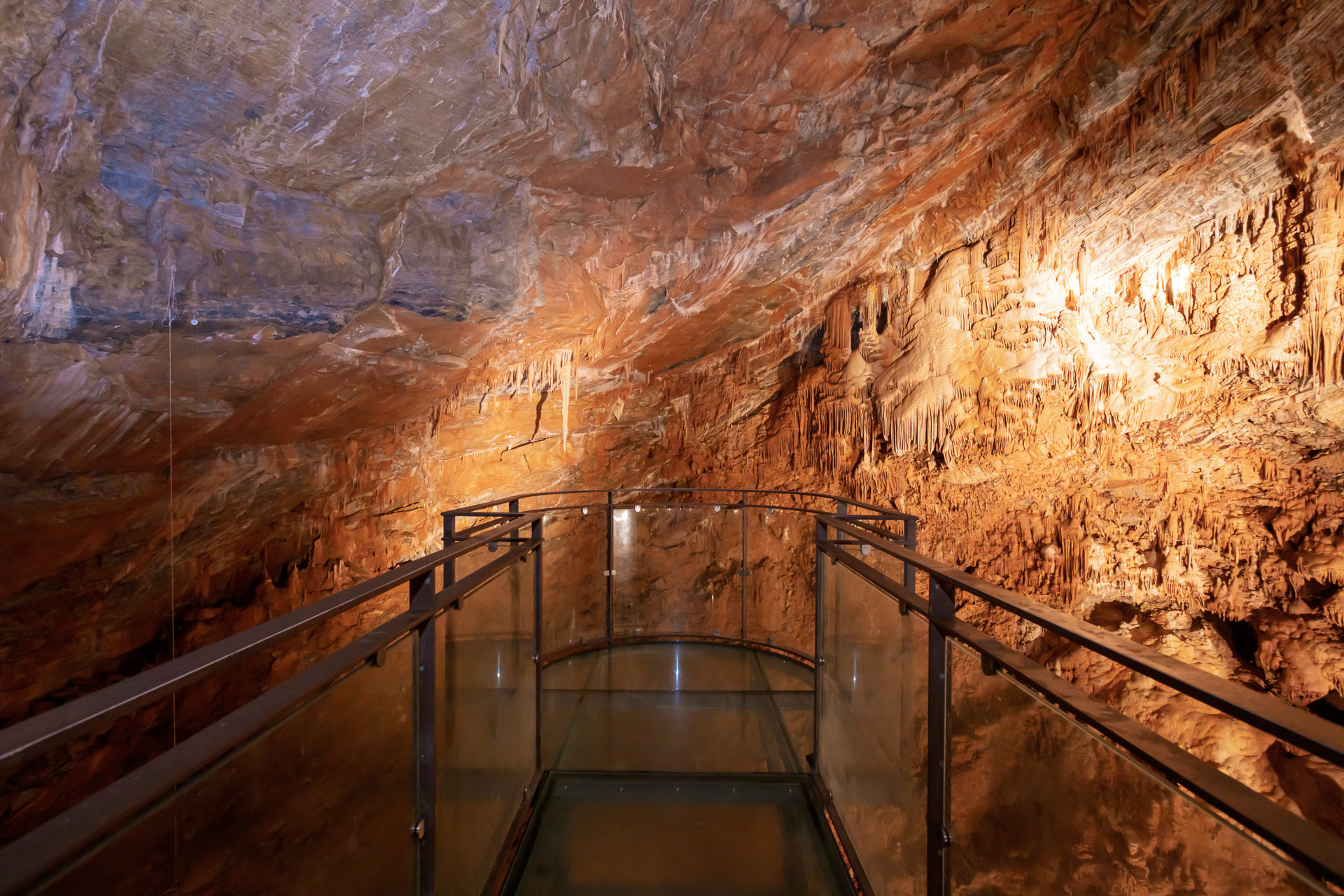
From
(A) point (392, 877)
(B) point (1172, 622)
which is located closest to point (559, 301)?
(A) point (392, 877)

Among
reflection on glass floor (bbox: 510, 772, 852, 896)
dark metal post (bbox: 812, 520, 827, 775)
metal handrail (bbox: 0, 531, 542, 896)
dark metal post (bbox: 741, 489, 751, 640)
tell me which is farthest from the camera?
dark metal post (bbox: 741, 489, 751, 640)

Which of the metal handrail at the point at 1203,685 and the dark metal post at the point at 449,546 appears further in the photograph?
the dark metal post at the point at 449,546

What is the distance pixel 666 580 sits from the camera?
5094 millimetres

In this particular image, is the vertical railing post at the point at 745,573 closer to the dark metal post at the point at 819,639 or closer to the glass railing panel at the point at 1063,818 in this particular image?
the dark metal post at the point at 819,639

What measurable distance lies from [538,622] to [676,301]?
3715mm

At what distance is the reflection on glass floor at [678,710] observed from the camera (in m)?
3.23

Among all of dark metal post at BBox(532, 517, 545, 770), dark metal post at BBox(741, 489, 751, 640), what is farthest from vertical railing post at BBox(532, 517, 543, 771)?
dark metal post at BBox(741, 489, 751, 640)

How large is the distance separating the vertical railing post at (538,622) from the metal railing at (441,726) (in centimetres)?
16

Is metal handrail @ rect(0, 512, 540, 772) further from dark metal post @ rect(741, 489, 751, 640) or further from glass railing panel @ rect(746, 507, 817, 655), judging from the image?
glass railing panel @ rect(746, 507, 817, 655)

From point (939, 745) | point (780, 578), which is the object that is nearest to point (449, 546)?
point (939, 745)

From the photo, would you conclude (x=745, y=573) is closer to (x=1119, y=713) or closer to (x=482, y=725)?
(x=482, y=725)

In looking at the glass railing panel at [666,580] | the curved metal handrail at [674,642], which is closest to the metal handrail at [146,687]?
the curved metal handrail at [674,642]

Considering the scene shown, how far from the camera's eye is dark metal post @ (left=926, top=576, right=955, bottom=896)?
5.19ft

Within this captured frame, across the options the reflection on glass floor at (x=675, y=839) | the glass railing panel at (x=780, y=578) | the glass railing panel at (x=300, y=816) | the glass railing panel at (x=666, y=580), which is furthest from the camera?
the glass railing panel at (x=780, y=578)
